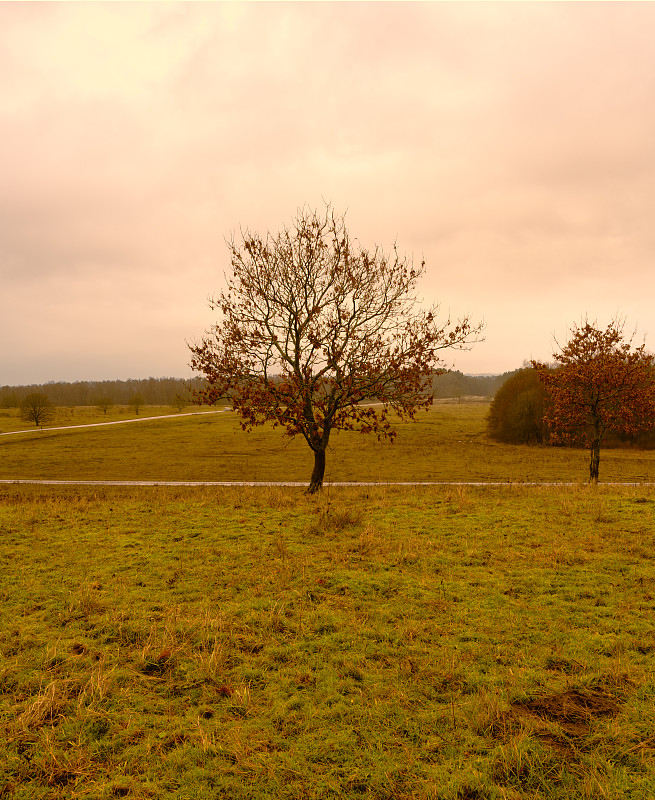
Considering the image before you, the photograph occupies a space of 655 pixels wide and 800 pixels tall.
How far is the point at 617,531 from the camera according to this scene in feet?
→ 31.3

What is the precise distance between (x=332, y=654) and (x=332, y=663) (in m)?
0.15

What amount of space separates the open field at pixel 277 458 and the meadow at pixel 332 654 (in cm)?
2061

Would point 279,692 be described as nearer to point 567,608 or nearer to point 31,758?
point 31,758

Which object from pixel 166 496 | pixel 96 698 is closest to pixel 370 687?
pixel 96 698

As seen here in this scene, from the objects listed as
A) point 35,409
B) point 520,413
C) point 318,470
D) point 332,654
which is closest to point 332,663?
point 332,654

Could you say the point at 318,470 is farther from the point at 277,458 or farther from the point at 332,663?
the point at 277,458

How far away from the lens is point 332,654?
5516 millimetres

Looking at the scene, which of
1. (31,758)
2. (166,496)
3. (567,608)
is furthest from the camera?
(166,496)

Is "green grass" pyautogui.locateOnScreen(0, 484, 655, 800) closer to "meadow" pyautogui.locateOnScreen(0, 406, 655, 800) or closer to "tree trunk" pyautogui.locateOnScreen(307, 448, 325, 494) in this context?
"meadow" pyautogui.locateOnScreen(0, 406, 655, 800)

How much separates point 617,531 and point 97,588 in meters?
9.40

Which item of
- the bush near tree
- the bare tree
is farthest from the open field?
the bare tree

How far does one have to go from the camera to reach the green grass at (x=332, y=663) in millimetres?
3799

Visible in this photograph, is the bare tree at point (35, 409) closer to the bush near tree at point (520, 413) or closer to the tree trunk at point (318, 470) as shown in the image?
the bush near tree at point (520, 413)

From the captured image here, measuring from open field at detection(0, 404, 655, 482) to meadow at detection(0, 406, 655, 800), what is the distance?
20608 mm
